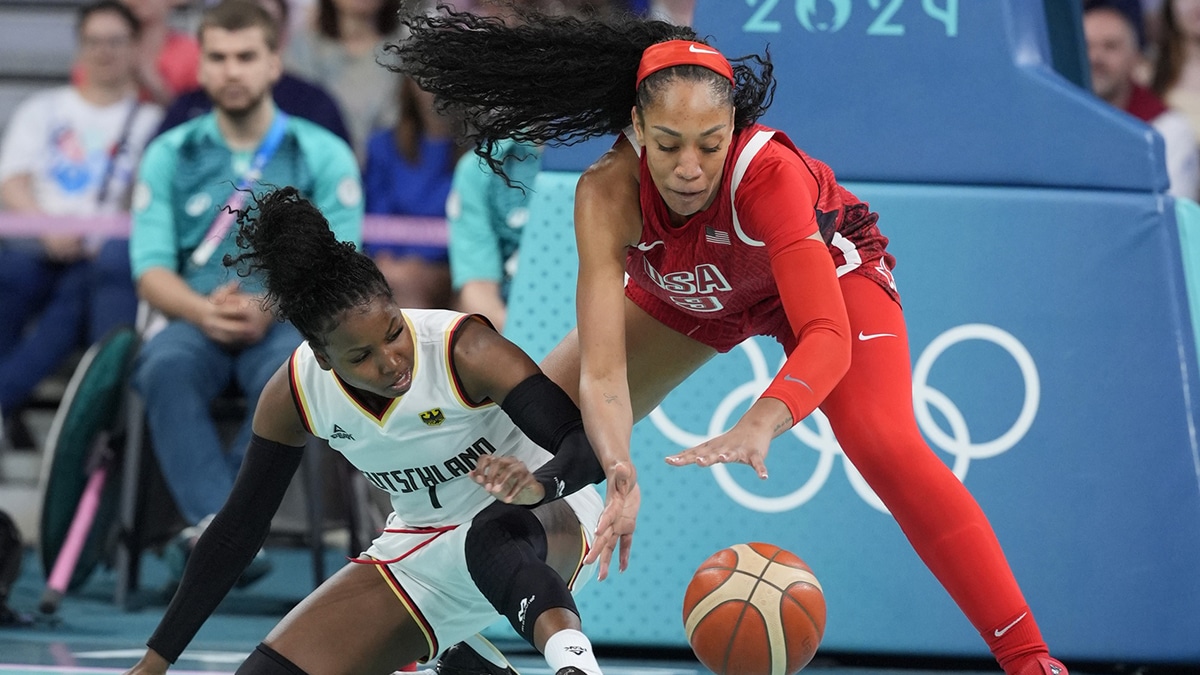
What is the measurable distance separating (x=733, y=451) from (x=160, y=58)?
17.5ft

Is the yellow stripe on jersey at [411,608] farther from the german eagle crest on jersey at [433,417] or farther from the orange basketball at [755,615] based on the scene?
the orange basketball at [755,615]

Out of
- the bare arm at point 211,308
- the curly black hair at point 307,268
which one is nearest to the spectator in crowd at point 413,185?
the bare arm at point 211,308

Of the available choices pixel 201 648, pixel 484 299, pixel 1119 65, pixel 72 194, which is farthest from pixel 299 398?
pixel 1119 65

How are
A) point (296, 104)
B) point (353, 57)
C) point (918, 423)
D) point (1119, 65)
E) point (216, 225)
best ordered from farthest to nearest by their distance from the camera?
1. point (353, 57)
2. point (1119, 65)
3. point (296, 104)
4. point (216, 225)
5. point (918, 423)

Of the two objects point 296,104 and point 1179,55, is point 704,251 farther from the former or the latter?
point 1179,55

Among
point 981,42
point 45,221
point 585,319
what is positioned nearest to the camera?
point 585,319

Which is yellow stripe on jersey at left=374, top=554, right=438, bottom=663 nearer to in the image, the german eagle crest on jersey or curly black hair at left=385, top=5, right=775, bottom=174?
the german eagle crest on jersey

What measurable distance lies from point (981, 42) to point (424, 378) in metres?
2.19

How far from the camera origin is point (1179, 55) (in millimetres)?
6934

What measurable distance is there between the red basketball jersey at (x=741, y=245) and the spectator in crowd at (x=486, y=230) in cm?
194

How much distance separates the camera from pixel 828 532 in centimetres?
466

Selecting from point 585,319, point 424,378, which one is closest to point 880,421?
point 585,319

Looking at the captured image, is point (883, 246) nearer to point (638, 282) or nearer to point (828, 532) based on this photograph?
point (638, 282)

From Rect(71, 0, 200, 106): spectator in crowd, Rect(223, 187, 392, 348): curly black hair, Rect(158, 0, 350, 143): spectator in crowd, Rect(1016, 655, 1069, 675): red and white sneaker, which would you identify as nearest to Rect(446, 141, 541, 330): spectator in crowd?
Rect(158, 0, 350, 143): spectator in crowd
